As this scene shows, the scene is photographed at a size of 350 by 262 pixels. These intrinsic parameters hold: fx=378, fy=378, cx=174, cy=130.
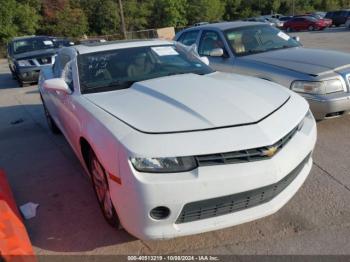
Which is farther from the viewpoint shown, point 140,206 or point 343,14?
point 343,14

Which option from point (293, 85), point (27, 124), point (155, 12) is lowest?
point (155, 12)

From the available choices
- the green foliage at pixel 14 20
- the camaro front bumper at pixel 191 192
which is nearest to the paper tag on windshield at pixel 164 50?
the camaro front bumper at pixel 191 192

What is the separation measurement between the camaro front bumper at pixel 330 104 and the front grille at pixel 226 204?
2317 mm

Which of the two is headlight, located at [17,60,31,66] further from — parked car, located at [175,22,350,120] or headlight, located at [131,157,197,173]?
headlight, located at [131,157,197,173]

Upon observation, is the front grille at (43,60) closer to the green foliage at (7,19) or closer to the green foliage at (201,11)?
the green foliage at (7,19)

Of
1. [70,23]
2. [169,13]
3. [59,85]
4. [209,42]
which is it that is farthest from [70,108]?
[169,13]

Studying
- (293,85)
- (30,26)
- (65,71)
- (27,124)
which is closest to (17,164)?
(65,71)

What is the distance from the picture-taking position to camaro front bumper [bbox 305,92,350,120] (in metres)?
4.70

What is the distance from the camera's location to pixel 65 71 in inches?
171

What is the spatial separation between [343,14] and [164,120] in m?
39.2

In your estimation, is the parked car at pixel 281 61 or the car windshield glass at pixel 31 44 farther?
the car windshield glass at pixel 31 44

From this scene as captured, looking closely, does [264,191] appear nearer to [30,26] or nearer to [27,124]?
[27,124]

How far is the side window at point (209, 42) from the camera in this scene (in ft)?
20.9

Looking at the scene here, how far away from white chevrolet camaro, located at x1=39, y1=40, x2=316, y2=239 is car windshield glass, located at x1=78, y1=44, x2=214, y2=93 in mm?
237
